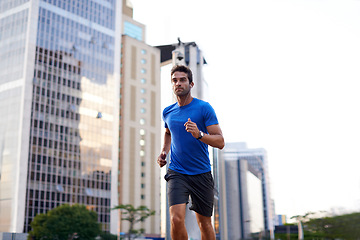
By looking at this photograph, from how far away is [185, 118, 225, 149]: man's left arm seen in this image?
12.4 ft

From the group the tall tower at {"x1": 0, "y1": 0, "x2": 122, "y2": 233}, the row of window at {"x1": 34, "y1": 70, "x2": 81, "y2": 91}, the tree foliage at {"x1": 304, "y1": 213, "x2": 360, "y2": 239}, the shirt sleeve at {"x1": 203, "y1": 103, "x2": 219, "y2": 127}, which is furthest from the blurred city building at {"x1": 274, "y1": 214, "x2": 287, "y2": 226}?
the row of window at {"x1": 34, "y1": 70, "x2": 81, "y2": 91}

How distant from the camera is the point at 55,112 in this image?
69.5 meters

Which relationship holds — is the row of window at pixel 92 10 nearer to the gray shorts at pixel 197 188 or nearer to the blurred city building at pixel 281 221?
the blurred city building at pixel 281 221

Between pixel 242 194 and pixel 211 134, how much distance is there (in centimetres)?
953

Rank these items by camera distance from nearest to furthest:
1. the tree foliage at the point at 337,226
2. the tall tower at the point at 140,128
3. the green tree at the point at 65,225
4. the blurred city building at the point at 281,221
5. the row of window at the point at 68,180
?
the tree foliage at the point at 337,226, the blurred city building at the point at 281,221, the green tree at the point at 65,225, the row of window at the point at 68,180, the tall tower at the point at 140,128

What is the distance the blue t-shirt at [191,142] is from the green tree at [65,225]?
4820cm

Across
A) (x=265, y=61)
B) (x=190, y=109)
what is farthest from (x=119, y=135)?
(x=190, y=109)

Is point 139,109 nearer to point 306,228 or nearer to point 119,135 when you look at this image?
point 119,135

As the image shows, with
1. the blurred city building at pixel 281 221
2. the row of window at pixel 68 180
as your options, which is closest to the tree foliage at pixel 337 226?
the blurred city building at pixel 281 221

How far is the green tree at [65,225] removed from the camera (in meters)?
49.4

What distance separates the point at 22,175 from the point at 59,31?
26237 mm

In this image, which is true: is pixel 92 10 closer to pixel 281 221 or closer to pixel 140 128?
pixel 140 128

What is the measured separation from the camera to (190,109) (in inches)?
169

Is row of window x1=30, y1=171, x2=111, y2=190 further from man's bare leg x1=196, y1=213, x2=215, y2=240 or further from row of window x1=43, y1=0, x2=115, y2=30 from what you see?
man's bare leg x1=196, y1=213, x2=215, y2=240
